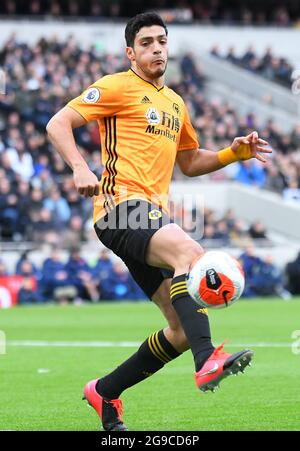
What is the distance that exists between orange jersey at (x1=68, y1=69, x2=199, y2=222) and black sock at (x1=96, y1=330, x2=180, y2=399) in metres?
0.93

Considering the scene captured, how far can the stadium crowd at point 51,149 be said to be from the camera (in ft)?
79.8

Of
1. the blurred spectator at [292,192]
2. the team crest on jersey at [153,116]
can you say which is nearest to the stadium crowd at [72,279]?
the blurred spectator at [292,192]

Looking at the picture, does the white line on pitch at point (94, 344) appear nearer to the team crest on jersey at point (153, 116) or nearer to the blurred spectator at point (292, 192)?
the team crest on jersey at point (153, 116)

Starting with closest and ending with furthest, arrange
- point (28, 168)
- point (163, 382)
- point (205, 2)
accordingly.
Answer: point (163, 382), point (28, 168), point (205, 2)

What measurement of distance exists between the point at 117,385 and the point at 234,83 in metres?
28.3

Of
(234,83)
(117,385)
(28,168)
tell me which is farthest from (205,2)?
(117,385)

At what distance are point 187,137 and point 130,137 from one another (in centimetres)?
91

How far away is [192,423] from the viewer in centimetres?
769

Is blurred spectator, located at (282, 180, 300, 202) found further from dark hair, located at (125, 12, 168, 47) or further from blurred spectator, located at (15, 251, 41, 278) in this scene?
dark hair, located at (125, 12, 168, 47)

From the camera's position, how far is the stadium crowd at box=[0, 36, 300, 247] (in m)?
24.3

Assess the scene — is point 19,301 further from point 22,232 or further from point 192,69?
point 192,69

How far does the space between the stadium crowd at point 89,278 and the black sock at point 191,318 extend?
16227 mm

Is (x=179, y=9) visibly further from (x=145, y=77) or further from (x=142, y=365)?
(x=142, y=365)

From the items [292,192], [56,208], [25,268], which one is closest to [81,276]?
[25,268]
